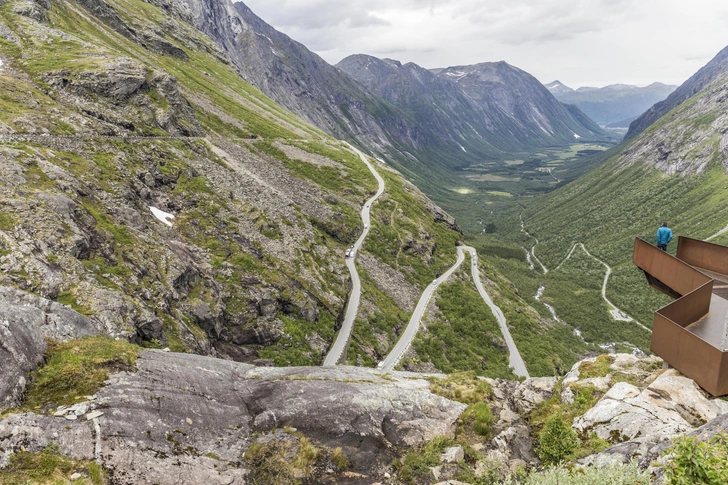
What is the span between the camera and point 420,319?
67812 millimetres

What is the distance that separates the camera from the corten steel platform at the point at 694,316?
12672mm

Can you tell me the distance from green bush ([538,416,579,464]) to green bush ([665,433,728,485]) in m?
6.21

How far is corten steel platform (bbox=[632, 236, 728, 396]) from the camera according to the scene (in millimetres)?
12672

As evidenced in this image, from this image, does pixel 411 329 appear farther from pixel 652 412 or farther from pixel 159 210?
pixel 652 412

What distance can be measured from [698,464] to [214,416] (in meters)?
15.1

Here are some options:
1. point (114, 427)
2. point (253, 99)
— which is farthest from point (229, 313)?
point (253, 99)

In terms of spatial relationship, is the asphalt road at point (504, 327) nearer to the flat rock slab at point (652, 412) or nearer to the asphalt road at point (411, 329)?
the asphalt road at point (411, 329)

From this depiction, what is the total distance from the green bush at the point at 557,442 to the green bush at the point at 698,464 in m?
6.21

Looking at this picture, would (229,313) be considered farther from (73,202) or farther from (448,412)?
(448,412)

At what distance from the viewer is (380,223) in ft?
304

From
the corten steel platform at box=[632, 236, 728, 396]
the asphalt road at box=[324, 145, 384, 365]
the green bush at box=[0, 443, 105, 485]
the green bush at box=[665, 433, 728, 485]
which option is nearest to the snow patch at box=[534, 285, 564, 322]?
the asphalt road at box=[324, 145, 384, 365]

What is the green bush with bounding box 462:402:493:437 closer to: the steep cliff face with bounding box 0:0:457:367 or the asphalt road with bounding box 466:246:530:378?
the steep cliff face with bounding box 0:0:457:367

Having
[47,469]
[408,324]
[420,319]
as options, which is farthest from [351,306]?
[47,469]

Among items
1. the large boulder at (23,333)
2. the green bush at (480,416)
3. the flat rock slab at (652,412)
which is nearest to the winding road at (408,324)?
the green bush at (480,416)
